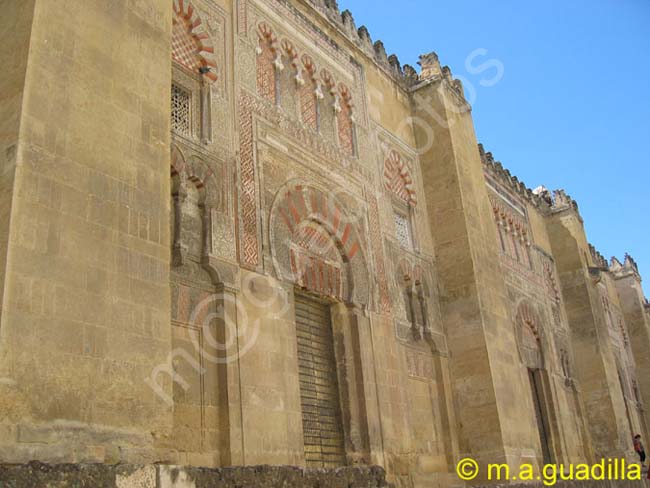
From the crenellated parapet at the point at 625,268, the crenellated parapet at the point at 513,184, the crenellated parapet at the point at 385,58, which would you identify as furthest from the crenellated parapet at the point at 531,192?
the crenellated parapet at the point at 625,268

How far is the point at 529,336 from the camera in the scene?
35.0ft

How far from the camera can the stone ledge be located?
7.86 feet

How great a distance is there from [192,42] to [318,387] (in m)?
3.18

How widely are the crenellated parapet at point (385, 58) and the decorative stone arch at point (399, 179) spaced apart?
4.21 feet

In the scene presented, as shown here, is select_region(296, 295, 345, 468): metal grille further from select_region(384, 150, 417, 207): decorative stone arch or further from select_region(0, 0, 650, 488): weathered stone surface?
select_region(384, 150, 417, 207): decorative stone arch

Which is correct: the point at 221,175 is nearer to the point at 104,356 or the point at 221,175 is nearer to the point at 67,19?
the point at 67,19

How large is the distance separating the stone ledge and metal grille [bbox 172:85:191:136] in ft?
9.82

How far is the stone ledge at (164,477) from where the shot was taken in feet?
7.86

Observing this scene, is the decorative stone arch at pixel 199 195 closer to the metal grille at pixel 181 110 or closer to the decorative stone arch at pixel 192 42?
the metal grille at pixel 181 110

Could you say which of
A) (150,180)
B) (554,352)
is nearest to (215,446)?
(150,180)

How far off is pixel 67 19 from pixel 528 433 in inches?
264

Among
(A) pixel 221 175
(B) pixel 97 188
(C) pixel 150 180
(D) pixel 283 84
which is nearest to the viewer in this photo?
(B) pixel 97 188

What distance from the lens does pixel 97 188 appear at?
12.1 feet

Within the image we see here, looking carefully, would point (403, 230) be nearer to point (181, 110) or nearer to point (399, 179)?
point (399, 179)
